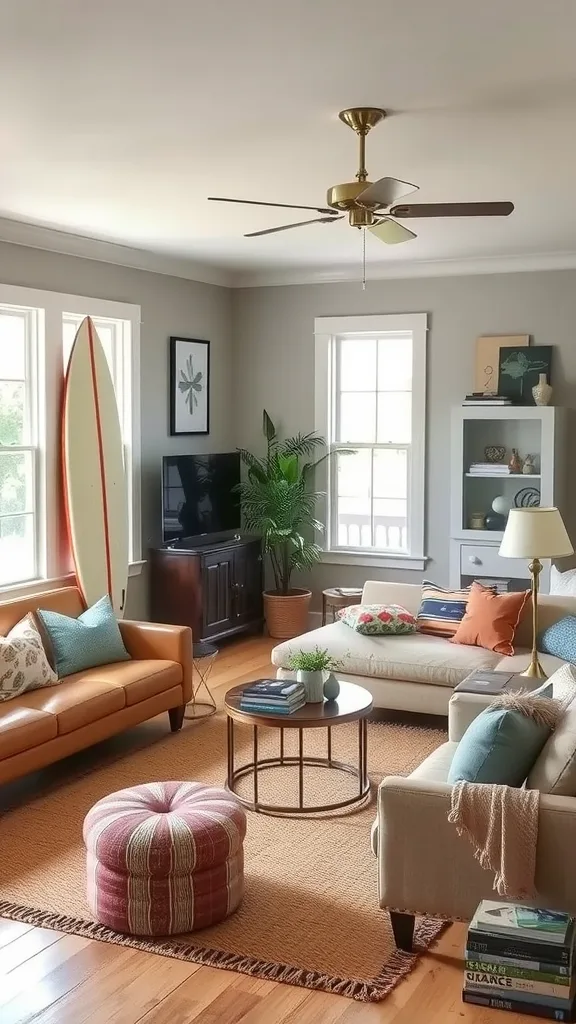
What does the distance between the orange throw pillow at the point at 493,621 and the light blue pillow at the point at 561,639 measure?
0.16 meters

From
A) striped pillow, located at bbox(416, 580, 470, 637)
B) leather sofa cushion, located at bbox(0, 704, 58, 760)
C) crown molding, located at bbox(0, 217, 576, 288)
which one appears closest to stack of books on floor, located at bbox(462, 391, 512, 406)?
crown molding, located at bbox(0, 217, 576, 288)

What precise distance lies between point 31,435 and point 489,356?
3123 millimetres

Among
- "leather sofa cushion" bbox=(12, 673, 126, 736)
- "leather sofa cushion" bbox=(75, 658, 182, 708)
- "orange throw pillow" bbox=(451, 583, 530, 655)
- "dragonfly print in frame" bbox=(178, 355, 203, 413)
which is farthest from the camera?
"dragonfly print in frame" bbox=(178, 355, 203, 413)

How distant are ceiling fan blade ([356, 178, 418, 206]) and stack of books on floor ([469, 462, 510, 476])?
11.5 ft

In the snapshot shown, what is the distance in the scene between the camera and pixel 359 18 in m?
2.79

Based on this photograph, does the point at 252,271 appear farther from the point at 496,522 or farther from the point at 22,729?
the point at 22,729

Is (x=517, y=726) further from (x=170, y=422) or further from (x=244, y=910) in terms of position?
(x=170, y=422)

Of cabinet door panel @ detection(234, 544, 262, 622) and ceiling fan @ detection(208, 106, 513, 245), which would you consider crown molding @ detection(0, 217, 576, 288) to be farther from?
ceiling fan @ detection(208, 106, 513, 245)

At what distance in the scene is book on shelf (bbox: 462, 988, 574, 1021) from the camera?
110 inches

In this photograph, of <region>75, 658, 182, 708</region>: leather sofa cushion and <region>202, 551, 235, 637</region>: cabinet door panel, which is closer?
<region>75, 658, 182, 708</region>: leather sofa cushion

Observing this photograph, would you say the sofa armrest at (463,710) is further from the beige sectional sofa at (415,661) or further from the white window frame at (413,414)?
the white window frame at (413,414)

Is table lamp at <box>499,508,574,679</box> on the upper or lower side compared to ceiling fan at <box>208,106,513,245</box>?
lower

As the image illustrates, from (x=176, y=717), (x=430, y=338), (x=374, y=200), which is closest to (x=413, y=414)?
(x=430, y=338)

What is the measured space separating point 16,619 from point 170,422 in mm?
2535
